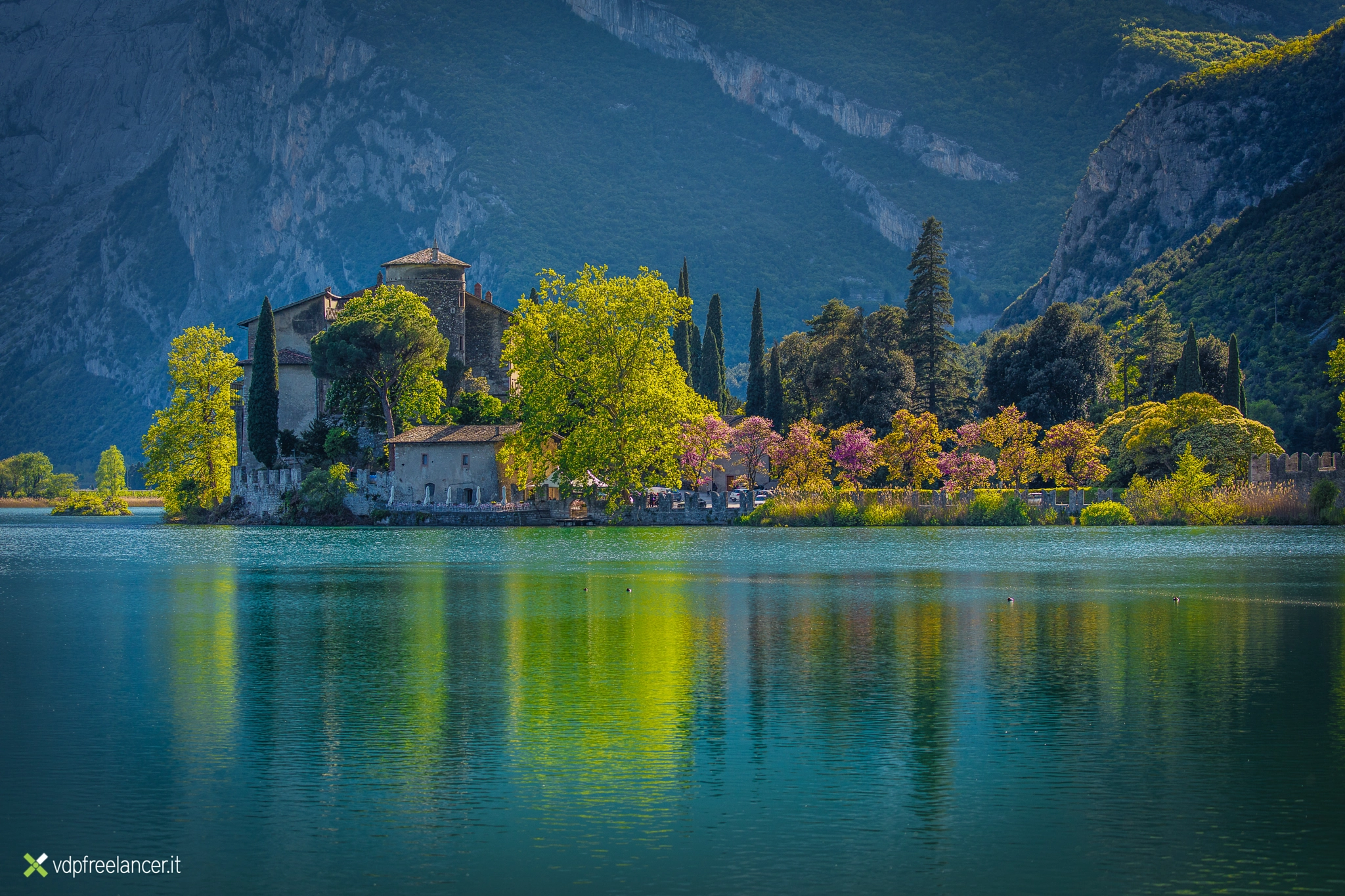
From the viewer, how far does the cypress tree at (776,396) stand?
88.6 m

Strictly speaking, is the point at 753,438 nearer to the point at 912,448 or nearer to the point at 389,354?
the point at 912,448

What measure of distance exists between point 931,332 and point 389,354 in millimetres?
37072

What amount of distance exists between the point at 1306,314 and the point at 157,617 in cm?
8629

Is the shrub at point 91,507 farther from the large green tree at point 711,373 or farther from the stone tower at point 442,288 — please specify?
the large green tree at point 711,373

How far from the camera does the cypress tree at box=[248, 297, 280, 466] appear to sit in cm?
7781

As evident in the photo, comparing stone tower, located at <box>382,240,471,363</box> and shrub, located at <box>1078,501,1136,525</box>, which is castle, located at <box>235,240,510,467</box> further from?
shrub, located at <box>1078,501,1136,525</box>

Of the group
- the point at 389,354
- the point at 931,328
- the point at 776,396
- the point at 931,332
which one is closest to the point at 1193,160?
the point at 931,328

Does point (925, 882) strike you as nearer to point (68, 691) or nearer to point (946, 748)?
point (946, 748)

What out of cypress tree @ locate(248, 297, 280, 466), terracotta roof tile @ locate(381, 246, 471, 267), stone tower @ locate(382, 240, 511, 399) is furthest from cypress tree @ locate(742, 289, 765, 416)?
cypress tree @ locate(248, 297, 280, 466)

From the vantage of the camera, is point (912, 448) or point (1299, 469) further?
point (912, 448)

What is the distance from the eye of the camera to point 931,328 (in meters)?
A: 89.5

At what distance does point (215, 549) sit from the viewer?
169 ft

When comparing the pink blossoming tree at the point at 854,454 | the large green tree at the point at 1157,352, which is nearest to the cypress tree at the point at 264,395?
the pink blossoming tree at the point at 854,454

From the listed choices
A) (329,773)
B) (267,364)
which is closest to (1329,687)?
(329,773)
